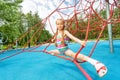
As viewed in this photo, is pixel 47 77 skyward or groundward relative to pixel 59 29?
groundward

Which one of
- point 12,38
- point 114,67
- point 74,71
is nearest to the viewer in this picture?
point 74,71

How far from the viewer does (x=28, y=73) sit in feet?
12.6

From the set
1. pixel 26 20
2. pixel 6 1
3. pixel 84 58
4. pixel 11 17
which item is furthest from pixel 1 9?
pixel 26 20

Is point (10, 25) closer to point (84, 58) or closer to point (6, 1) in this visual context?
point (6, 1)

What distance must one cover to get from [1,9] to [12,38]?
8.15ft

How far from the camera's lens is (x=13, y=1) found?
52.5 feet

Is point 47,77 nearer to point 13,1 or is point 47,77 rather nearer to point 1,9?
point 1,9

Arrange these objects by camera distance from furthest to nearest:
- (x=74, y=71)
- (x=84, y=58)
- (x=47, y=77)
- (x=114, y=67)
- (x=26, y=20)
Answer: (x=26, y=20) < (x=114, y=67) < (x=74, y=71) < (x=47, y=77) < (x=84, y=58)

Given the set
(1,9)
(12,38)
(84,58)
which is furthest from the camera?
(12,38)

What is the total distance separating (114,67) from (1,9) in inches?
437

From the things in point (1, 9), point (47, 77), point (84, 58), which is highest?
point (1, 9)

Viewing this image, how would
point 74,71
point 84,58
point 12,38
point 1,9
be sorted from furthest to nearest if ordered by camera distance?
point 12,38 < point 1,9 < point 74,71 < point 84,58

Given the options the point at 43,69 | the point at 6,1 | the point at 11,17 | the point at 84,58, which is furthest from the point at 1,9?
the point at 84,58

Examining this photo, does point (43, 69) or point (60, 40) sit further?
point (43, 69)
